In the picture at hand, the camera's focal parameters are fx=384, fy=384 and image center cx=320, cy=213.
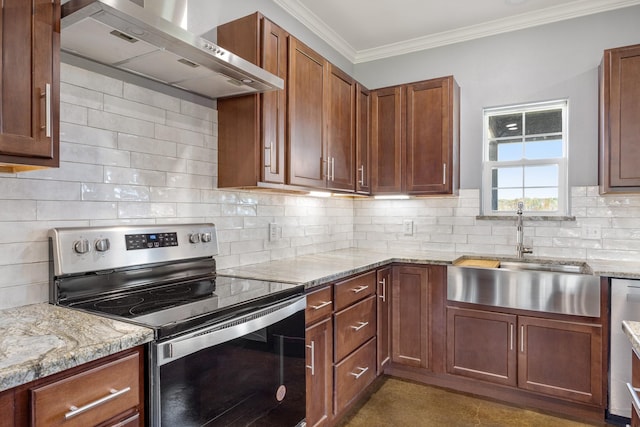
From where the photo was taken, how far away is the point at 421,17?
9.93 feet

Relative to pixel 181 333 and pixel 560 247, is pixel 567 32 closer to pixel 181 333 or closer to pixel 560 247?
pixel 560 247

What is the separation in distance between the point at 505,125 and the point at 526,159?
33cm

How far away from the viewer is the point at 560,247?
2898 millimetres

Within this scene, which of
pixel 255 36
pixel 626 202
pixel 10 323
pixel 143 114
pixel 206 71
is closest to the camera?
pixel 10 323

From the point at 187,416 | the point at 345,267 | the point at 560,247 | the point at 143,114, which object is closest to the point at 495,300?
the point at 560,247

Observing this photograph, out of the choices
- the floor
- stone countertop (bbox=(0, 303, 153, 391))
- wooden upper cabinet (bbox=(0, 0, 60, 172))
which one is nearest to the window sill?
the floor

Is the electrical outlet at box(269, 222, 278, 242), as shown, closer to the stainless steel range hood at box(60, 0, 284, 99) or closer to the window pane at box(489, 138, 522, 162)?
the stainless steel range hood at box(60, 0, 284, 99)

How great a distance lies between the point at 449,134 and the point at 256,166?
1659 mm

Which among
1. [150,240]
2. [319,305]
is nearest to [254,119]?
[150,240]

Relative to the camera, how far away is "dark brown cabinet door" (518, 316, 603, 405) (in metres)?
2.27

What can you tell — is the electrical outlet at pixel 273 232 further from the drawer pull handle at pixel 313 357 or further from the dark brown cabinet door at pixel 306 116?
the drawer pull handle at pixel 313 357

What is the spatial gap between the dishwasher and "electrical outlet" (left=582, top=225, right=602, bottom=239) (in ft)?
2.28

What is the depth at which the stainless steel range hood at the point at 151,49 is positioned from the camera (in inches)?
48.5

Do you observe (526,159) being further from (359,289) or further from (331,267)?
(331,267)
